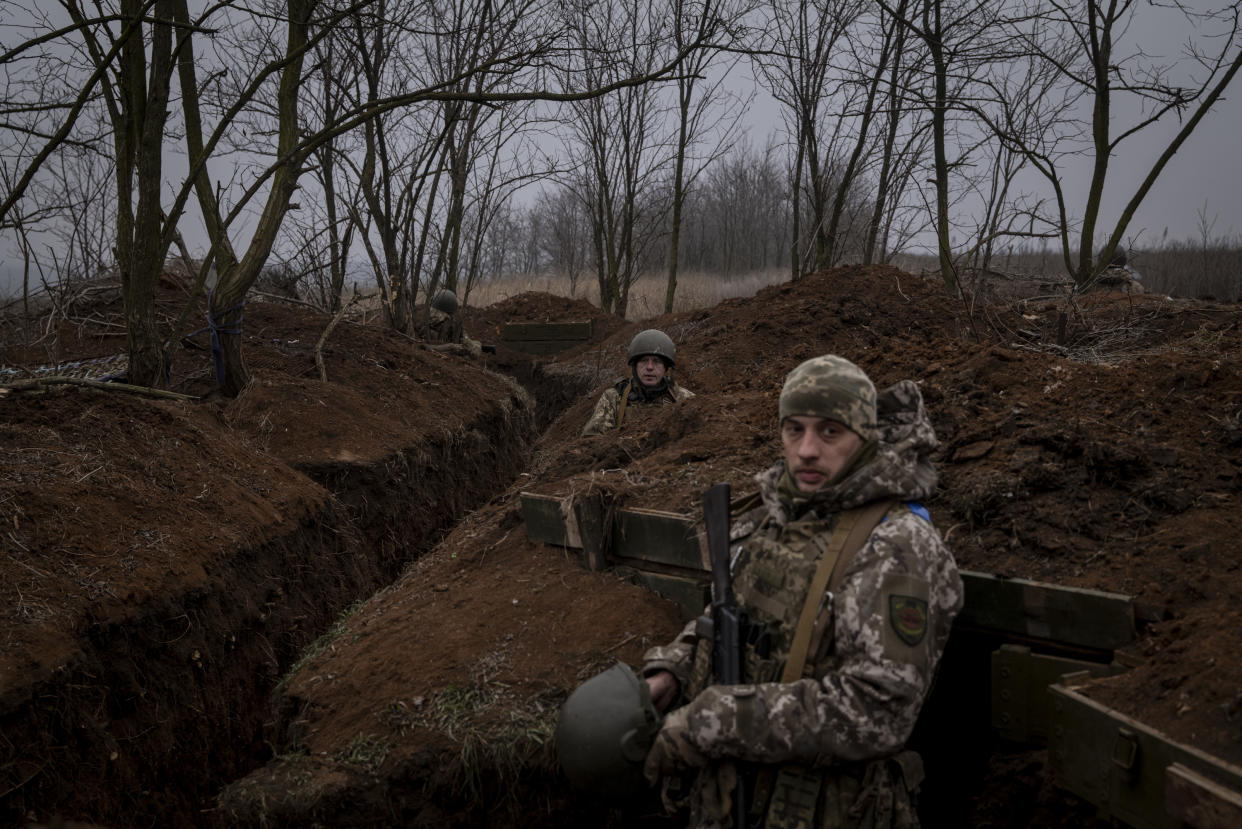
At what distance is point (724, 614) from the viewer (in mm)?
2523

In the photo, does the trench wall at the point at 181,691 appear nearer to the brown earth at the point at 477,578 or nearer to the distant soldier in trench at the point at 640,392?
the brown earth at the point at 477,578

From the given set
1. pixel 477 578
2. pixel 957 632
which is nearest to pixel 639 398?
pixel 477 578

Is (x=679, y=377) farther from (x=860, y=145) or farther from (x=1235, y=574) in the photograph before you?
(x=1235, y=574)

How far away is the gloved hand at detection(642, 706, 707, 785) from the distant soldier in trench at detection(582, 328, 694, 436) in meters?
4.55

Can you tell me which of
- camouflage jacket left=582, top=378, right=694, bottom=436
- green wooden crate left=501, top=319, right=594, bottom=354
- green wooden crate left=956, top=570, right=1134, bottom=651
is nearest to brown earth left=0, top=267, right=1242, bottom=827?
green wooden crate left=956, top=570, right=1134, bottom=651

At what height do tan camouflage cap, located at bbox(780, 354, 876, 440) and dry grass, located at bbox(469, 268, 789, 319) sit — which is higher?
dry grass, located at bbox(469, 268, 789, 319)

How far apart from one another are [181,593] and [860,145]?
10443mm

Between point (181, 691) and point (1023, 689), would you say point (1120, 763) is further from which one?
point (181, 691)

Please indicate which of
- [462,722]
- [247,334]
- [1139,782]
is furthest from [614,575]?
[247,334]

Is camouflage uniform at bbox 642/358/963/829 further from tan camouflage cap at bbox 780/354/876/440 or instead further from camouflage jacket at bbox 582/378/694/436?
camouflage jacket at bbox 582/378/694/436

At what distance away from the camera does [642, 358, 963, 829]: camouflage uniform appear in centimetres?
221

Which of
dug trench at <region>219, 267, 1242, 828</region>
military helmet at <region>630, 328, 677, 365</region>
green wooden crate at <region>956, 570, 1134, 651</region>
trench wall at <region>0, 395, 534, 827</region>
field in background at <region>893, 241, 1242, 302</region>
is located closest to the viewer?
green wooden crate at <region>956, 570, 1134, 651</region>

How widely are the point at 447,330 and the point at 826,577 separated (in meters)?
13.4

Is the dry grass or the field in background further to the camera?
the dry grass
